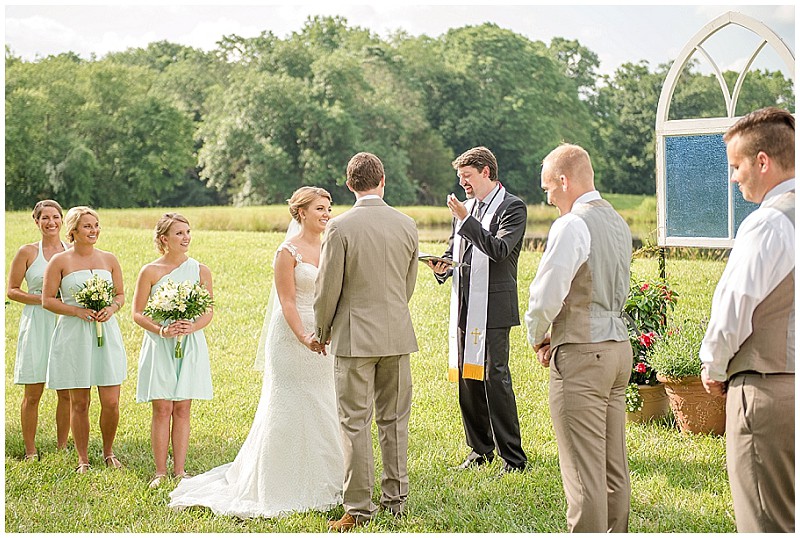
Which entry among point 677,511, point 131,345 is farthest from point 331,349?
point 131,345

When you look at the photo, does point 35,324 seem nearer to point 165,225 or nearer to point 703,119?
point 165,225

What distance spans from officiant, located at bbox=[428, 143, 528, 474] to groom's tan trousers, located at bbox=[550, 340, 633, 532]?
5.33 feet

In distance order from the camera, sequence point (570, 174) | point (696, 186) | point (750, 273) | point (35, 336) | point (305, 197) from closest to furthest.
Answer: point (750, 273) < point (570, 174) < point (305, 197) < point (35, 336) < point (696, 186)

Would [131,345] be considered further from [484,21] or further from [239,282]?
[484,21]

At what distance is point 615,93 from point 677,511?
1258 inches

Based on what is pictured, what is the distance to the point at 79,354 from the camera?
19.9 ft

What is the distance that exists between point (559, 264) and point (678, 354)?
307 centimetres

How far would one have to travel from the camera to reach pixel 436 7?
125 ft

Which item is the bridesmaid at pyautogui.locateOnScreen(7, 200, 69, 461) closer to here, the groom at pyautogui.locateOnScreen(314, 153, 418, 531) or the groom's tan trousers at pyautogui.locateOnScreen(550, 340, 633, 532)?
the groom at pyautogui.locateOnScreen(314, 153, 418, 531)

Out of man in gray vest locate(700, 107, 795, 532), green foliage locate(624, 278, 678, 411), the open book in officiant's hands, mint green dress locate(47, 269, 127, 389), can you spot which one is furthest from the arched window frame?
mint green dress locate(47, 269, 127, 389)

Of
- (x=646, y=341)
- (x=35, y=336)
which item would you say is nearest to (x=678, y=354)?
(x=646, y=341)

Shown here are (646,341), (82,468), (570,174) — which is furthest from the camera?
(646,341)

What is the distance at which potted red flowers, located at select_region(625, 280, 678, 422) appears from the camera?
7.02 metres

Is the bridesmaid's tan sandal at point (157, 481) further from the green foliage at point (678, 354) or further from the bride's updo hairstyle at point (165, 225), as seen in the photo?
the green foliage at point (678, 354)
